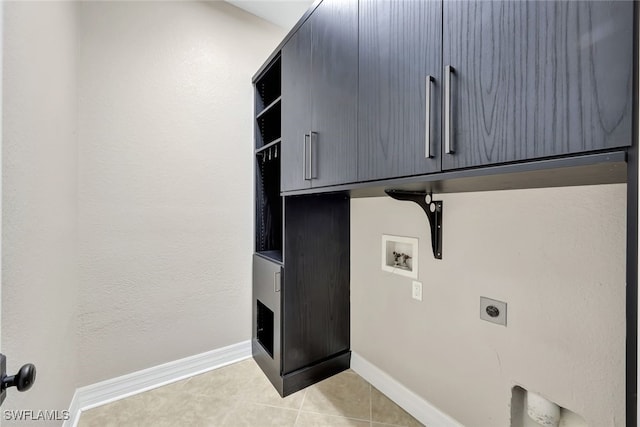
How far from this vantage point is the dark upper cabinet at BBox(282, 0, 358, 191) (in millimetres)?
1219

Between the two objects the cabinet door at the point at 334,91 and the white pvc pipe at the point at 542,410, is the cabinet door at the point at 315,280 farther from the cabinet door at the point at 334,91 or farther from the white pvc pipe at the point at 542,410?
the white pvc pipe at the point at 542,410

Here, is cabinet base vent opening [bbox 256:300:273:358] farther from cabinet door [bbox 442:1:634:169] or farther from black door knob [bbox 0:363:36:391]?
cabinet door [bbox 442:1:634:169]

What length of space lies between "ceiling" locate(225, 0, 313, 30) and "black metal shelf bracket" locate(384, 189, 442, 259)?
171 centimetres

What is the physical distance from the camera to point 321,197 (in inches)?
77.9

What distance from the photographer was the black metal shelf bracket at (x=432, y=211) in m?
1.44

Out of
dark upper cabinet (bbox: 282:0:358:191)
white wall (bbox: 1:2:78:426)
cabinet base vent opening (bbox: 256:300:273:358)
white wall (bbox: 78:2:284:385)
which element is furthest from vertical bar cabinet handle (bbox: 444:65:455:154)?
cabinet base vent opening (bbox: 256:300:273:358)

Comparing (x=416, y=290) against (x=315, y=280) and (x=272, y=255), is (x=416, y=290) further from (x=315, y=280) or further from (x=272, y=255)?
(x=272, y=255)

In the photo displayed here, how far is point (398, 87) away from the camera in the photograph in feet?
3.23

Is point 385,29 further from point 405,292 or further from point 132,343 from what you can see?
point 132,343

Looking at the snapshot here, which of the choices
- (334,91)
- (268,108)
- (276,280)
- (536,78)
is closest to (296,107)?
(334,91)

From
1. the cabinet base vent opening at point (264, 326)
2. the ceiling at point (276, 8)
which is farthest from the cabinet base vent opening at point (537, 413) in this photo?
the ceiling at point (276, 8)

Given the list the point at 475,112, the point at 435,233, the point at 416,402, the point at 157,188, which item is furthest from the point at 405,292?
the point at 157,188

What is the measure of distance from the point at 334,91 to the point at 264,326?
182 cm

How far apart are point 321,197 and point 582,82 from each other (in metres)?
1.50
